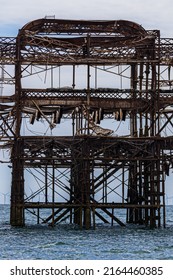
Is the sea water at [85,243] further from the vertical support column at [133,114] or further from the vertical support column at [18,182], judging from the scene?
the vertical support column at [133,114]

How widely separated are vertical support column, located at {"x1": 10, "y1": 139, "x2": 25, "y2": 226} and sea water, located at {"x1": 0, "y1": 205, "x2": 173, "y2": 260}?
0.90 metres

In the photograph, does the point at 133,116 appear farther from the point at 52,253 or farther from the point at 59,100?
the point at 52,253

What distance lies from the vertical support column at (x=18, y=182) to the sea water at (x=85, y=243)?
2.96 feet

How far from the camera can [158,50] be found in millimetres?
73562

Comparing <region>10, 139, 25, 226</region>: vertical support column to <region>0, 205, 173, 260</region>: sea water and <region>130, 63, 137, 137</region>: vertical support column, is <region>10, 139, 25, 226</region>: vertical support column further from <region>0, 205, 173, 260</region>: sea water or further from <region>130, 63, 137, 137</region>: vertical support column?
<region>130, 63, 137, 137</region>: vertical support column

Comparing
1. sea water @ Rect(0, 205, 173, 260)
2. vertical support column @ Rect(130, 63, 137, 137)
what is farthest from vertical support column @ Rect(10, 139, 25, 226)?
vertical support column @ Rect(130, 63, 137, 137)

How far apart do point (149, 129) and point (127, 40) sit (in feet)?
20.5

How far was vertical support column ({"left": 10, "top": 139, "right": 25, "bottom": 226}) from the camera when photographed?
7169 cm

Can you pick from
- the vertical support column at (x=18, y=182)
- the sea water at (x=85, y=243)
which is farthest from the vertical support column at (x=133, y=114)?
the vertical support column at (x=18, y=182)

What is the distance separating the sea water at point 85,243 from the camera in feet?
187

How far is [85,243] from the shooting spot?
63000 millimetres
